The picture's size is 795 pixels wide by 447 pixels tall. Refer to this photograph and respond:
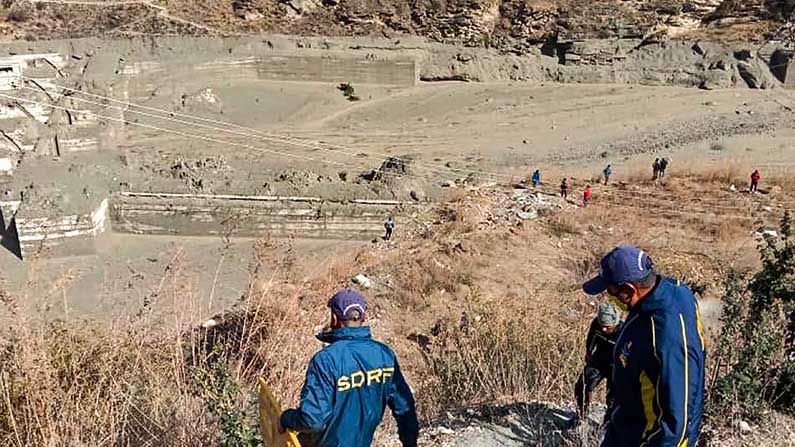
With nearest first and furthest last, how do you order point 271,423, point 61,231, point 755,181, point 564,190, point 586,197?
point 271,423 → point 61,231 → point 586,197 → point 755,181 → point 564,190

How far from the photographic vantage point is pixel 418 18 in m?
22.4

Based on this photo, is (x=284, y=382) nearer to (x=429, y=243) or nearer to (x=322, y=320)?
(x=322, y=320)

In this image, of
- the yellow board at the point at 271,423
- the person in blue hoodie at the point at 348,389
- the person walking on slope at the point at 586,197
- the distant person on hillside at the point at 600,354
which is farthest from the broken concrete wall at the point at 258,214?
the person in blue hoodie at the point at 348,389

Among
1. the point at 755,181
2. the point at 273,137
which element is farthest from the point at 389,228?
the point at 755,181

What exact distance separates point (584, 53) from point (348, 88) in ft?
22.2

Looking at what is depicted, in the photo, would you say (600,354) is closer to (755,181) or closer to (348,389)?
(348,389)

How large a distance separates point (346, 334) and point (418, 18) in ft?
68.0

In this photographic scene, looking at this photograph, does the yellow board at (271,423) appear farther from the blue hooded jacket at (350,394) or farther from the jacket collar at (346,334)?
the jacket collar at (346,334)

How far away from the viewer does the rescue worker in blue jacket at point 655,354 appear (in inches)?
97.0

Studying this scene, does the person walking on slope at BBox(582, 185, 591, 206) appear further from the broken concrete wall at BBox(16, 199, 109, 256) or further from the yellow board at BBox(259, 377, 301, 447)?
the yellow board at BBox(259, 377, 301, 447)

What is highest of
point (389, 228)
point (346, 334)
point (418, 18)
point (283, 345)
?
point (418, 18)

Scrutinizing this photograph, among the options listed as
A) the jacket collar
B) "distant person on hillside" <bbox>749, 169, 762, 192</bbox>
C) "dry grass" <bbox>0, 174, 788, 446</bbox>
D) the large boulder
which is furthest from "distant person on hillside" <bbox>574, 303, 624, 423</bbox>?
the large boulder

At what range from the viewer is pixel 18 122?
579 inches

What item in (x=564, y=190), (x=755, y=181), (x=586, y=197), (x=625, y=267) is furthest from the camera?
(x=564, y=190)
